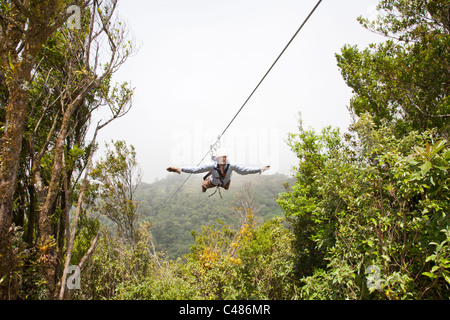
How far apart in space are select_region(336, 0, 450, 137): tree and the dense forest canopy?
0.13ft

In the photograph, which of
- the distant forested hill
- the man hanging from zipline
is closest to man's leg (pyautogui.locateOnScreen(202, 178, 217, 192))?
the man hanging from zipline

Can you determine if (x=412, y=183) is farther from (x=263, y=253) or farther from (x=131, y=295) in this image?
(x=263, y=253)

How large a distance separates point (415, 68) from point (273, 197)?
6184 mm

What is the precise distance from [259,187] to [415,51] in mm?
70337

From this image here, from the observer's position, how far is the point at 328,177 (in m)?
5.41

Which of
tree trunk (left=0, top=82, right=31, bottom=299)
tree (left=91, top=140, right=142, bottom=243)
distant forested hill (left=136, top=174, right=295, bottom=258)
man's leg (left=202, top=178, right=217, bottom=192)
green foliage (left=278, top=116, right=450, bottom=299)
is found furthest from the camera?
distant forested hill (left=136, top=174, right=295, bottom=258)

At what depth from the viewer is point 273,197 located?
30.5 ft

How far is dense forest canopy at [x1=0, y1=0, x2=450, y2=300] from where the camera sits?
11.7ft

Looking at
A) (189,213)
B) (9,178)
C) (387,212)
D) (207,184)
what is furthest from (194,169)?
(189,213)

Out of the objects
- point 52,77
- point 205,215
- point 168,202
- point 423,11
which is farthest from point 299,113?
point 168,202

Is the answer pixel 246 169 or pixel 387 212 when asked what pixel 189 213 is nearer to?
pixel 246 169

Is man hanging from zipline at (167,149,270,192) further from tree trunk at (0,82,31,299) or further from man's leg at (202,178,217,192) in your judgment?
tree trunk at (0,82,31,299)

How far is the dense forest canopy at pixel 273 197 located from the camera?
11.7 feet
